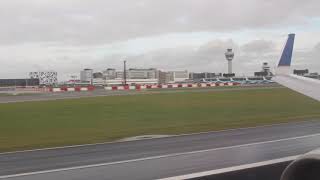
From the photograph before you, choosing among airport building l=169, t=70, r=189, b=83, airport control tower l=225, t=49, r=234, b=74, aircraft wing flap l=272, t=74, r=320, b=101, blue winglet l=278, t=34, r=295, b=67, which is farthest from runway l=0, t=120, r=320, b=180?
airport building l=169, t=70, r=189, b=83

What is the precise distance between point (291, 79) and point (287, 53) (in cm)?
191

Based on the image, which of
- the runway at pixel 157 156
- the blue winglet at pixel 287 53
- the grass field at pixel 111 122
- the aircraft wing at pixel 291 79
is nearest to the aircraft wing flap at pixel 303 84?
the aircraft wing at pixel 291 79

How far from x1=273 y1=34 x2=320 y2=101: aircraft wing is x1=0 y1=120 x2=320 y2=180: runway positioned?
153cm

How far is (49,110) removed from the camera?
34.4 metres

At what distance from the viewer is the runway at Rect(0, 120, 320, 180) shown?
35.0ft

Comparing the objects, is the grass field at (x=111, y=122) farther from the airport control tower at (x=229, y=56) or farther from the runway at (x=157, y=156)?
the airport control tower at (x=229, y=56)

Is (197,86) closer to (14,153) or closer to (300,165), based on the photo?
(14,153)

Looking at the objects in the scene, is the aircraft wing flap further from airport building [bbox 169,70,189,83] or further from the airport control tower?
airport building [bbox 169,70,189,83]

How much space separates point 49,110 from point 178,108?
8522mm

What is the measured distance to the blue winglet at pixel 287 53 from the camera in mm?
17047

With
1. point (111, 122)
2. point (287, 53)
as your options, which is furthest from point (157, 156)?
point (111, 122)

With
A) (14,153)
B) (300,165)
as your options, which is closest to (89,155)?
(14,153)

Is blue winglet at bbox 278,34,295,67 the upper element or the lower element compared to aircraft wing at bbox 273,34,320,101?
upper

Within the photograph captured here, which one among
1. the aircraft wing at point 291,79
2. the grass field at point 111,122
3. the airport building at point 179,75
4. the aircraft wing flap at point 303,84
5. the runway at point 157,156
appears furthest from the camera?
the airport building at point 179,75
